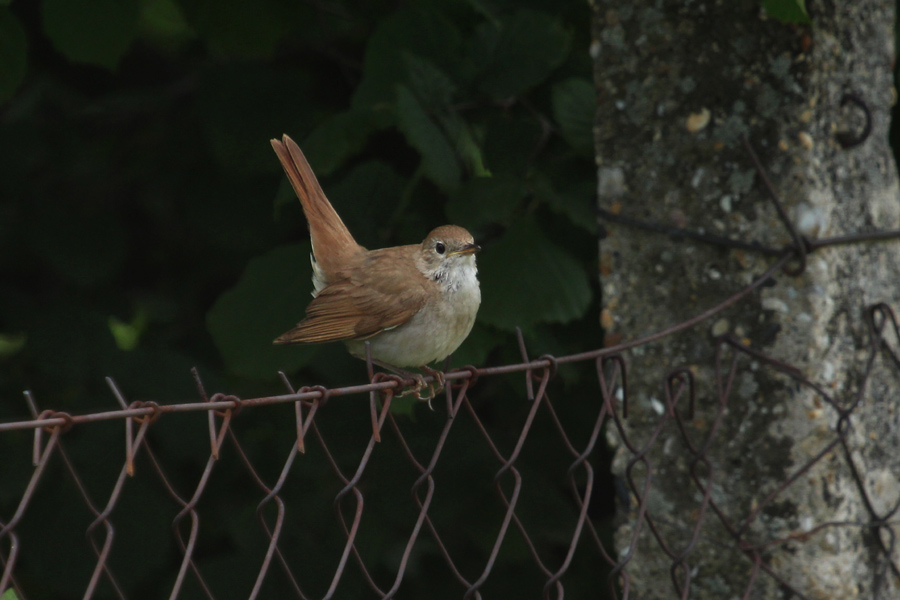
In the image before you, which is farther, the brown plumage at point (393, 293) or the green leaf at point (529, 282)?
the green leaf at point (529, 282)

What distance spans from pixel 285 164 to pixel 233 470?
1461 millimetres

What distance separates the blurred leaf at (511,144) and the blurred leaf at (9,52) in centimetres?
140

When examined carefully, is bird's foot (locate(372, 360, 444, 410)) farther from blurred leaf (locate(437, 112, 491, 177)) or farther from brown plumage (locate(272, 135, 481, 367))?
blurred leaf (locate(437, 112, 491, 177))

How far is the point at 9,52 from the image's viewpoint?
2.63 metres

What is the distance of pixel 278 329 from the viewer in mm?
3064

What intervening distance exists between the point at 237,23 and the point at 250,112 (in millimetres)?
436

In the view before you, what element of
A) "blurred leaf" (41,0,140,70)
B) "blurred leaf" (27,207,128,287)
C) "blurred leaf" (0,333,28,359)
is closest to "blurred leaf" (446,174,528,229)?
"blurred leaf" (41,0,140,70)

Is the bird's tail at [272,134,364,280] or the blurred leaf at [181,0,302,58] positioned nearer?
the bird's tail at [272,134,364,280]

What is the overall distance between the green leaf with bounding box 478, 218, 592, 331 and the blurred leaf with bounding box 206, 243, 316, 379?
64 cm

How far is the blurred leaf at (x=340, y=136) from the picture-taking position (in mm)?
2832

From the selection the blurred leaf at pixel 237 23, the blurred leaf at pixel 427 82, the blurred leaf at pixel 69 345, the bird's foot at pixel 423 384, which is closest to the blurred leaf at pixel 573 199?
the blurred leaf at pixel 427 82

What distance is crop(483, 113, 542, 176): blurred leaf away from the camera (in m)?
2.96

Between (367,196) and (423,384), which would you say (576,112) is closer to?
(367,196)

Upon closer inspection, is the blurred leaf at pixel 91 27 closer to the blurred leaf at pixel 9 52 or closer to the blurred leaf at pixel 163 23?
the blurred leaf at pixel 9 52
